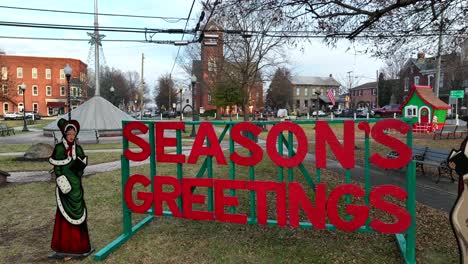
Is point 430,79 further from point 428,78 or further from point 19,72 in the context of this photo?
point 19,72

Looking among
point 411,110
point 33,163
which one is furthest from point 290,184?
point 411,110

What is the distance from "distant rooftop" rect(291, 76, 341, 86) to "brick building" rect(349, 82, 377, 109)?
12.3 m

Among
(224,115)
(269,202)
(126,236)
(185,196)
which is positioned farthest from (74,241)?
(224,115)

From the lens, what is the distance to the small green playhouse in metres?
22.2

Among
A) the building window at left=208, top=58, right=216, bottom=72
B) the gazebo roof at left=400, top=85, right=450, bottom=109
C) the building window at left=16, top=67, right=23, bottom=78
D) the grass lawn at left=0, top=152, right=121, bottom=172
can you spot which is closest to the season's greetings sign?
the grass lawn at left=0, top=152, right=121, bottom=172

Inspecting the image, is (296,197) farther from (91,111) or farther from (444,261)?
(91,111)

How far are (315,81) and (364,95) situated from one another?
1672cm

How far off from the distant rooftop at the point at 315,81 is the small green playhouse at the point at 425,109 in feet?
221

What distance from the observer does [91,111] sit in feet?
77.4

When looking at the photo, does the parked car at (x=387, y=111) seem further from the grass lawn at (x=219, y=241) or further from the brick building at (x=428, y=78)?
the grass lawn at (x=219, y=241)

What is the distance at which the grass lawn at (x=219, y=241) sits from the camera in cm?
452

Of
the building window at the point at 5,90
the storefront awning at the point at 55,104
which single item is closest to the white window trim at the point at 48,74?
the storefront awning at the point at 55,104

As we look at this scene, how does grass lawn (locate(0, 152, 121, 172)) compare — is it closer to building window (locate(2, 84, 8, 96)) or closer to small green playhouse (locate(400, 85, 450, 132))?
small green playhouse (locate(400, 85, 450, 132))

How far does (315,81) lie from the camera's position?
3693 inches
